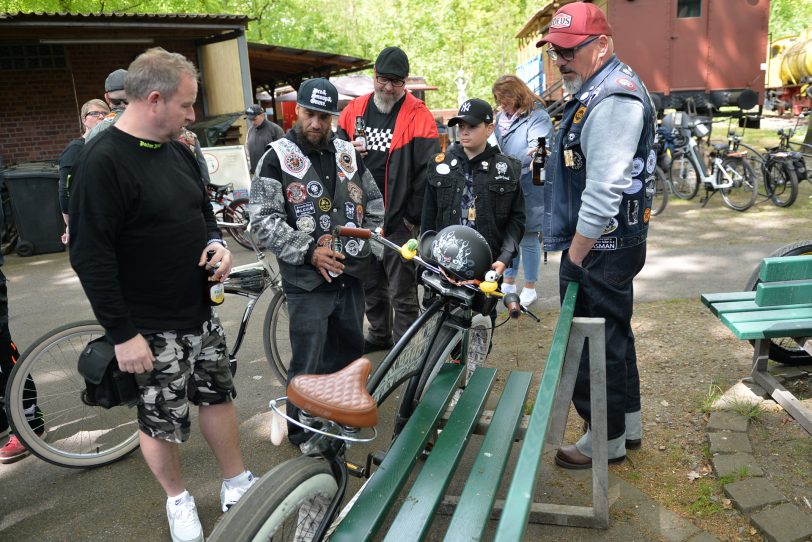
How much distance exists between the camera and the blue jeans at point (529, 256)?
5.50 metres

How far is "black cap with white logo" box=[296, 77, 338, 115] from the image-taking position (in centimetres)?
301

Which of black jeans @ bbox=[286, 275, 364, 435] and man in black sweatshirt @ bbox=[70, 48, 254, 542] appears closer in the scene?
man in black sweatshirt @ bbox=[70, 48, 254, 542]

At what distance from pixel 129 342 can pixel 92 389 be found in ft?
1.26

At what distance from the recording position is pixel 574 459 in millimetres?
3238

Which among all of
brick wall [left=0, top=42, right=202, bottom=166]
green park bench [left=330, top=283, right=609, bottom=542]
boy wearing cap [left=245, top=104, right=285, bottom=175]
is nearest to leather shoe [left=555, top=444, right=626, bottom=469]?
green park bench [left=330, top=283, right=609, bottom=542]

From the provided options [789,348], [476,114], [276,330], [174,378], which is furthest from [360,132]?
[789,348]

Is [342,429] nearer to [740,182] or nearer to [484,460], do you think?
[484,460]

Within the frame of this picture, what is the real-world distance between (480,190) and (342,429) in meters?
2.12

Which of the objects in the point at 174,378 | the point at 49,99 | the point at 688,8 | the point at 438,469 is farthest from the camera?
the point at 688,8

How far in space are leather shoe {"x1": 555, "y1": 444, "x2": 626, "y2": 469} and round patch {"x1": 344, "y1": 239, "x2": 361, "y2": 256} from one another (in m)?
1.44

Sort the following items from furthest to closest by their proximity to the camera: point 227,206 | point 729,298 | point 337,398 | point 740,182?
→ point 227,206, point 740,182, point 729,298, point 337,398

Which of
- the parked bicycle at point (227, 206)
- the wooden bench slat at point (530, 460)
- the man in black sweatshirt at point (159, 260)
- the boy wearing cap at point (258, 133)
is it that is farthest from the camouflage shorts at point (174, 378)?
the boy wearing cap at point (258, 133)

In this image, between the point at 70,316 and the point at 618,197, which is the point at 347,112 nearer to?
the point at 618,197

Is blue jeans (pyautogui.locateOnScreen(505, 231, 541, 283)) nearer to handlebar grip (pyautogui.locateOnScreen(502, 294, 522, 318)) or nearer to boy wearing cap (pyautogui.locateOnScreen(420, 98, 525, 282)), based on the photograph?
boy wearing cap (pyautogui.locateOnScreen(420, 98, 525, 282))
